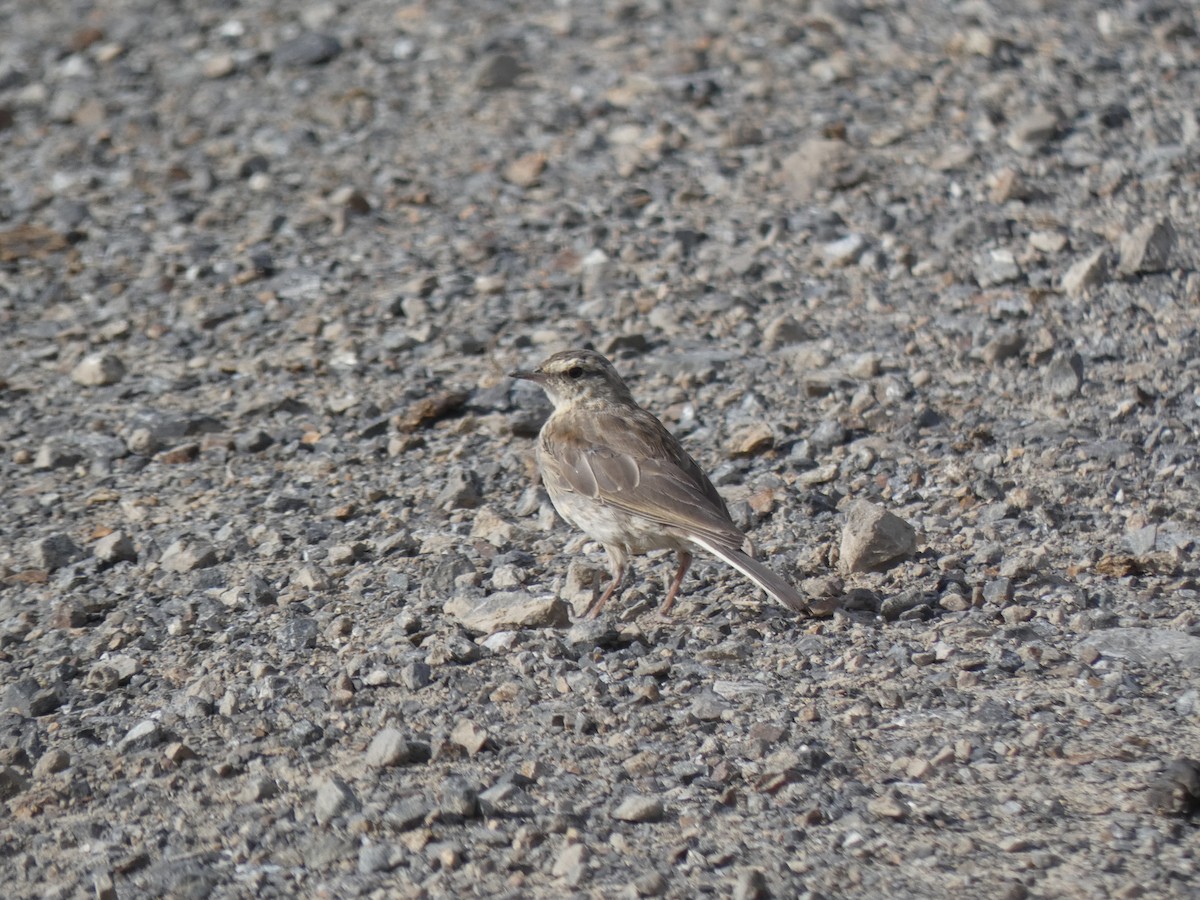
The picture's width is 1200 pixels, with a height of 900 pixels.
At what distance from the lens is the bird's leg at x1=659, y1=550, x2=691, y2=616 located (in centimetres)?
671

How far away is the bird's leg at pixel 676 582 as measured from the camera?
6.71 meters

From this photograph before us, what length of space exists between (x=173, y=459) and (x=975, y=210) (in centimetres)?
526

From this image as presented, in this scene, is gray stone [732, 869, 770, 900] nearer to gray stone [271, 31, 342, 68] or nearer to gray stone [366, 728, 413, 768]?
gray stone [366, 728, 413, 768]

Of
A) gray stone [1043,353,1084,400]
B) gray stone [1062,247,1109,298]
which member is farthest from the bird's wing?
→ gray stone [1062,247,1109,298]

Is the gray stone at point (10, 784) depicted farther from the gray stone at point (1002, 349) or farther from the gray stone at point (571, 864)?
the gray stone at point (1002, 349)

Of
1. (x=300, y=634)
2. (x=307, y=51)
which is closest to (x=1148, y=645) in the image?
(x=300, y=634)

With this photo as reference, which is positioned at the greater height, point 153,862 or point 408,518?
point 153,862

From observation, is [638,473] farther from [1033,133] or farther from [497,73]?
[497,73]

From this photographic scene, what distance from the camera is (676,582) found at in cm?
679

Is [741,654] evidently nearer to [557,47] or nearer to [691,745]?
[691,745]

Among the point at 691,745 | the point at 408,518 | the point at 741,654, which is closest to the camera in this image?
the point at 691,745

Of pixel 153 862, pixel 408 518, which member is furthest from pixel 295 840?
pixel 408 518

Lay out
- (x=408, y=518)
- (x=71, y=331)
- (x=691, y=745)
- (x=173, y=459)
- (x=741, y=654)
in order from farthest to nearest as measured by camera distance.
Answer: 1. (x=71, y=331)
2. (x=173, y=459)
3. (x=408, y=518)
4. (x=741, y=654)
5. (x=691, y=745)

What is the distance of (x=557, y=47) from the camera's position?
12844 mm
